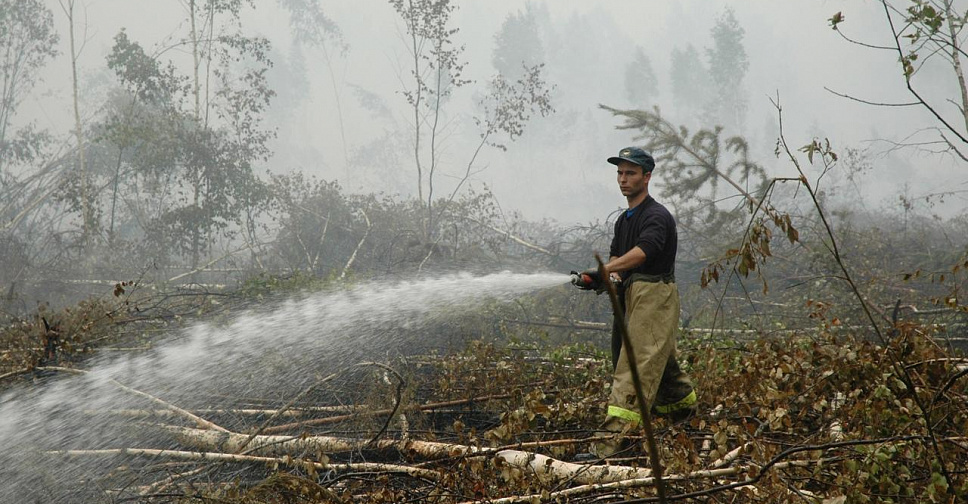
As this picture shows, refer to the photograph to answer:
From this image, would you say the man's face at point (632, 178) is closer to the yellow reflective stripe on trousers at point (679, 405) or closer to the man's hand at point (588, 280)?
the man's hand at point (588, 280)

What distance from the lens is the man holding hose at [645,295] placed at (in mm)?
3902

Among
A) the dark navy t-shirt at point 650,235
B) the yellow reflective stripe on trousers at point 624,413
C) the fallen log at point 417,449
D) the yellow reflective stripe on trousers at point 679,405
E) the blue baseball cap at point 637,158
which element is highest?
the blue baseball cap at point 637,158

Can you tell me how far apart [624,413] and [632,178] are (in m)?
1.51

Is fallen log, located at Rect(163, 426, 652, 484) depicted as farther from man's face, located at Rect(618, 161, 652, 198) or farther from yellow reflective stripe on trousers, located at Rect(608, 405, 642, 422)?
man's face, located at Rect(618, 161, 652, 198)

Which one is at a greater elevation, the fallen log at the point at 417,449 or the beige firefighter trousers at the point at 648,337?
the beige firefighter trousers at the point at 648,337

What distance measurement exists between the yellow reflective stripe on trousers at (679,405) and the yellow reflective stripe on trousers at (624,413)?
20.1 inches

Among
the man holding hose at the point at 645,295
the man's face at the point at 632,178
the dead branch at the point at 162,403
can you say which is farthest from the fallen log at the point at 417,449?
the man's face at the point at 632,178

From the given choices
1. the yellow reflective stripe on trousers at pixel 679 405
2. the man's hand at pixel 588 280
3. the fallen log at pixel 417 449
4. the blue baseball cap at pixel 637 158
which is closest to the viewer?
the fallen log at pixel 417 449

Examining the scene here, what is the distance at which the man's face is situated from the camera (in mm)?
4074

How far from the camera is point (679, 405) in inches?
169

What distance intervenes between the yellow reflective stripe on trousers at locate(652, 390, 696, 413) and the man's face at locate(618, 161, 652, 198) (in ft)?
4.75

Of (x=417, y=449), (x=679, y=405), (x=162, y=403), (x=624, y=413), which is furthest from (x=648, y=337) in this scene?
(x=162, y=403)

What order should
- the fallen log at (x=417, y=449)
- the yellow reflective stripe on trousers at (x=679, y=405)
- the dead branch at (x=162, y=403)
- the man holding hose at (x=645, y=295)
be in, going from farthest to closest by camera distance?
1. the dead branch at (x=162, y=403)
2. the yellow reflective stripe on trousers at (x=679, y=405)
3. the man holding hose at (x=645, y=295)
4. the fallen log at (x=417, y=449)

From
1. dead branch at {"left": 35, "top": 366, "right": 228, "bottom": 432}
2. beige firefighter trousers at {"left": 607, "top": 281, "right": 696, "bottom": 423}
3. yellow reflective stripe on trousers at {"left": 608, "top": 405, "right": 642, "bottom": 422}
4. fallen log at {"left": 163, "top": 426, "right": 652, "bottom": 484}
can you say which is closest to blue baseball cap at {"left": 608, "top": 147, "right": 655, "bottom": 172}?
beige firefighter trousers at {"left": 607, "top": 281, "right": 696, "bottom": 423}
